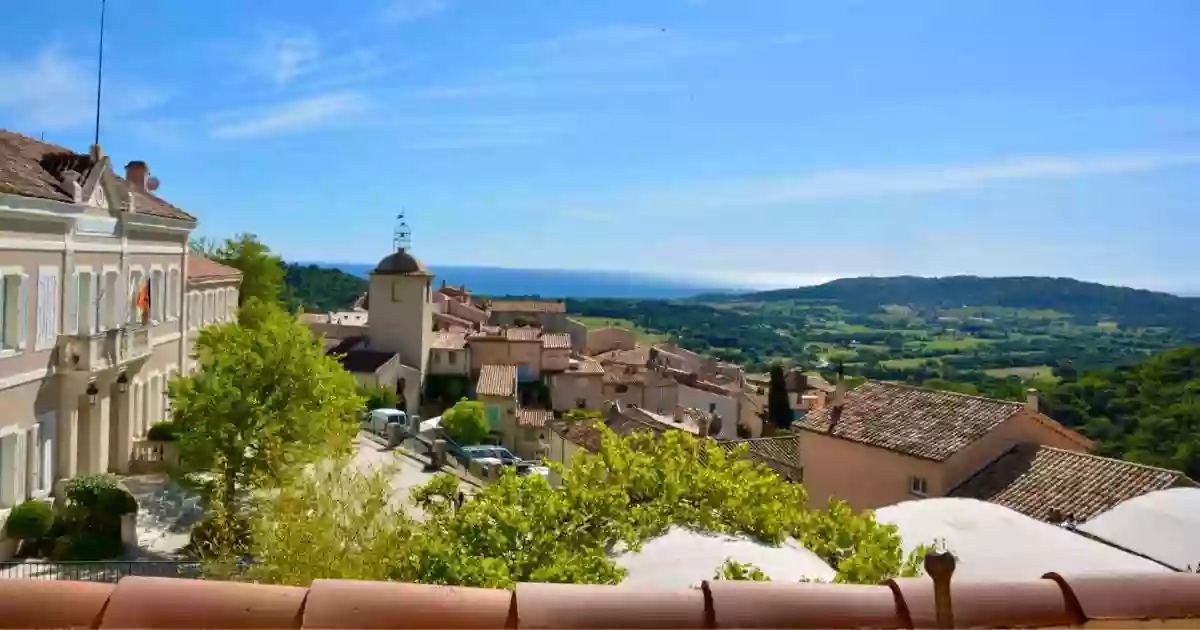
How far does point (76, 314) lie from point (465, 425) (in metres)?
22.3

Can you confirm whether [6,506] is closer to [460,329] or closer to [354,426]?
[354,426]

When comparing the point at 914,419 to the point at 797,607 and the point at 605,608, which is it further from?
the point at 605,608

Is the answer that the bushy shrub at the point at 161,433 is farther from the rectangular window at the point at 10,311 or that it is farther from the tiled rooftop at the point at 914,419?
the tiled rooftop at the point at 914,419

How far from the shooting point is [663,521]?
900cm

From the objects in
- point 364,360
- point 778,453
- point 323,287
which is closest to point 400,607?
point 778,453

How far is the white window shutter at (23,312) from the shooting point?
19.0 m

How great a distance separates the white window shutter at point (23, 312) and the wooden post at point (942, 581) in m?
21.1

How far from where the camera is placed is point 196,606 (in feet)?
11.9

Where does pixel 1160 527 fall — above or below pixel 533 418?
above

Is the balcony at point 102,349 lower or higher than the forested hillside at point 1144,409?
higher

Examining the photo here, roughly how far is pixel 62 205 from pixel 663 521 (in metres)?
18.9

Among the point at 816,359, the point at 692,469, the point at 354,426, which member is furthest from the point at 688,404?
the point at 816,359

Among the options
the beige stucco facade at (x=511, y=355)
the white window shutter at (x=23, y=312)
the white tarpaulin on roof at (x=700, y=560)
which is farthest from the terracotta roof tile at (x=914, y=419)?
the beige stucco facade at (x=511, y=355)

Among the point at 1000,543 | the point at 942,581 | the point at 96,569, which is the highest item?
the point at 942,581
